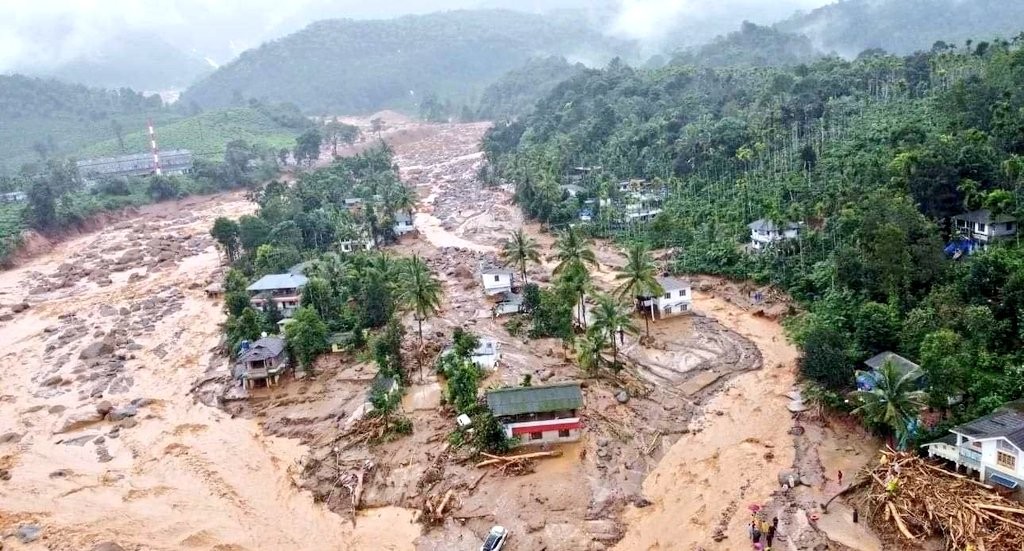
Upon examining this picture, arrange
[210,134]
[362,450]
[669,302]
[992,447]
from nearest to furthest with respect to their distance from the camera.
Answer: [992,447]
[362,450]
[669,302]
[210,134]

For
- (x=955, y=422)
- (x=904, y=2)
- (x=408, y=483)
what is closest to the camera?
(x=955, y=422)

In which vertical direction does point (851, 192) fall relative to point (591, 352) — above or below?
above

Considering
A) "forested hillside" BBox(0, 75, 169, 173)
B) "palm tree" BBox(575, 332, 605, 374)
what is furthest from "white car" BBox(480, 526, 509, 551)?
"forested hillside" BBox(0, 75, 169, 173)

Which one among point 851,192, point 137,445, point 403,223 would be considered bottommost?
point 137,445

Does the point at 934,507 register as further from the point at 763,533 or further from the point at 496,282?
the point at 496,282

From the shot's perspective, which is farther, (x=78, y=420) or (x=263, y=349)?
(x=263, y=349)

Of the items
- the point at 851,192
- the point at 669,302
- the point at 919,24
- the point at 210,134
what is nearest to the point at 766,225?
the point at 851,192

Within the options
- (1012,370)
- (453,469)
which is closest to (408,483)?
(453,469)

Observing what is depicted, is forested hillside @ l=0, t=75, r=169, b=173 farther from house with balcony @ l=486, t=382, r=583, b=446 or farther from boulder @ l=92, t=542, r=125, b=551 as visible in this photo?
house with balcony @ l=486, t=382, r=583, b=446

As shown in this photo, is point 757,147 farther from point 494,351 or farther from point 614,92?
point 614,92
